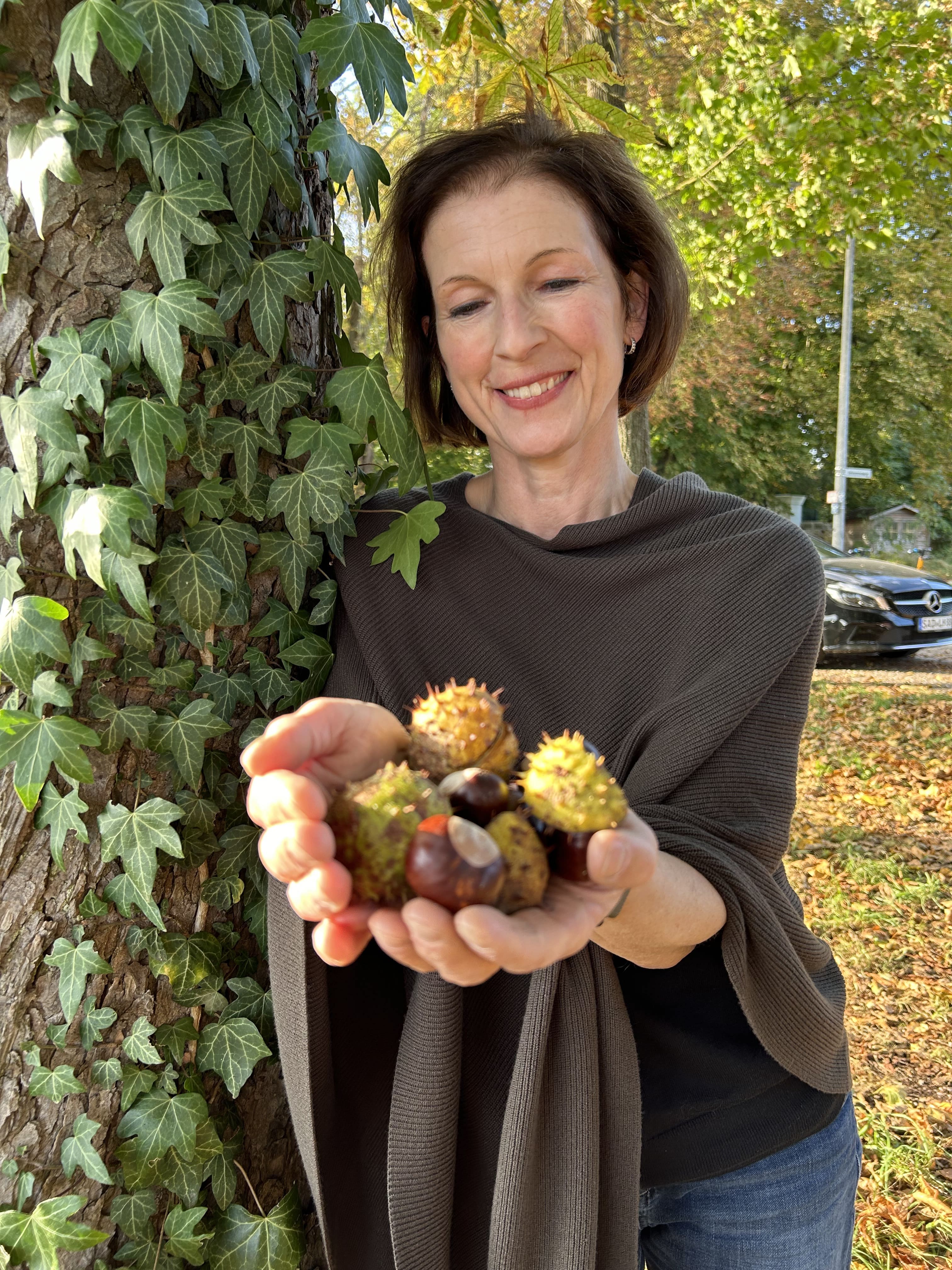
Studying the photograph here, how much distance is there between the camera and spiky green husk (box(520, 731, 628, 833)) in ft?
3.50

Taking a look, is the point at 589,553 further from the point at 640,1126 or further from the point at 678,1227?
the point at 678,1227

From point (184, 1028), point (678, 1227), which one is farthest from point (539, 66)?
point (678, 1227)

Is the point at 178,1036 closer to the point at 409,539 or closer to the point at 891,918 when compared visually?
the point at 409,539

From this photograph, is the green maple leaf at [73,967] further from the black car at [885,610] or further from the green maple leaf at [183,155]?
the black car at [885,610]

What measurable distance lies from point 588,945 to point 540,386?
1058 millimetres

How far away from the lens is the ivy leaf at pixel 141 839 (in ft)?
5.05

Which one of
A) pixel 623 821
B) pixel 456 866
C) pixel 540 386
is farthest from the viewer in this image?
pixel 540 386

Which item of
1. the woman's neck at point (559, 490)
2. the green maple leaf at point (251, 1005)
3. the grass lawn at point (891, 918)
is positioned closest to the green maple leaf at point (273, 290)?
the woman's neck at point (559, 490)

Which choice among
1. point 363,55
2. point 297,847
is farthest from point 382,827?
point 363,55

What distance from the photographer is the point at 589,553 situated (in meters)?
2.00

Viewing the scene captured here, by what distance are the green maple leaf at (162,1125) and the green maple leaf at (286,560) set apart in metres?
0.84

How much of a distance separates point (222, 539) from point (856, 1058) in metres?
3.69

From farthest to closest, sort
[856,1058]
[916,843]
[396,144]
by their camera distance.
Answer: [396,144] → [916,843] → [856,1058]

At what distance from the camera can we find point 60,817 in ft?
5.01
